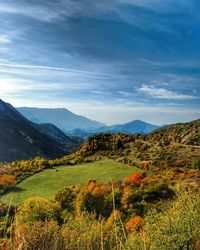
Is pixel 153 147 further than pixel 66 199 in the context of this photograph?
Yes

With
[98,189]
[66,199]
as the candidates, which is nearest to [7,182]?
[66,199]

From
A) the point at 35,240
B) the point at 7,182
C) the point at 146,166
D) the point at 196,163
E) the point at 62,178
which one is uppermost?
the point at 196,163

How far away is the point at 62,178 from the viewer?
7081 centimetres

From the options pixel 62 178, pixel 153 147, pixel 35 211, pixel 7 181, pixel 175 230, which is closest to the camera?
pixel 175 230

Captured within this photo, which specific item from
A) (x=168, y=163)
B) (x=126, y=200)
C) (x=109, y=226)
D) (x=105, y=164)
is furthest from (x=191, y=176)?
(x=105, y=164)

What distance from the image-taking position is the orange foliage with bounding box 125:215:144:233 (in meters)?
39.3

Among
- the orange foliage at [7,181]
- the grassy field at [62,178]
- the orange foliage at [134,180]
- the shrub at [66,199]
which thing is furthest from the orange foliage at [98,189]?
the orange foliage at [7,181]

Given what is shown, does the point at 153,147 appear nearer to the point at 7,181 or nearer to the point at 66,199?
the point at 7,181

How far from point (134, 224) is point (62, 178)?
31.5 metres

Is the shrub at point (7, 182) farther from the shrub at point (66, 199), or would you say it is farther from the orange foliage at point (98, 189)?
the orange foliage at point (98, 189)

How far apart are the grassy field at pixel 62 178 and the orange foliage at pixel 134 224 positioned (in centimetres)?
1780

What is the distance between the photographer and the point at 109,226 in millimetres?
38875

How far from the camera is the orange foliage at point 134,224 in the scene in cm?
3933

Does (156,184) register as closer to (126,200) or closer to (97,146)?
(126,200)
